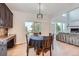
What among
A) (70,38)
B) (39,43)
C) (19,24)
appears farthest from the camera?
(19,24)

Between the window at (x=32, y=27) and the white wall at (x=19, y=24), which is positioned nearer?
the white wall at (x=19, y=24)

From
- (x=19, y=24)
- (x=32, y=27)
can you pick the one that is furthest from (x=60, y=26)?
(x=19, y=24)

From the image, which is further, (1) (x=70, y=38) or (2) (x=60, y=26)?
(2) (x=60, y=26)

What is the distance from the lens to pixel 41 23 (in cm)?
921

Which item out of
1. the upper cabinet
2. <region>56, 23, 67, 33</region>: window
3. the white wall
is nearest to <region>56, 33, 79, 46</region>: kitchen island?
the white wall

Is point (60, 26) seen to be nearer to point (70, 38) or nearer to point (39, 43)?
point (70, 38)

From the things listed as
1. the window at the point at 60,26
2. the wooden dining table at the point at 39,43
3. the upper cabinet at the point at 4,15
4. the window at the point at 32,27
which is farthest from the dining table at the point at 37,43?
the window at the point at 60,26

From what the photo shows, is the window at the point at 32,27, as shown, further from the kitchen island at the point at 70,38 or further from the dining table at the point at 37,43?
the dining table at the point at 37,43

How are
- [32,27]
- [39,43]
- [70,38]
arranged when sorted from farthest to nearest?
[32,27] < [70,38] < [39,43]

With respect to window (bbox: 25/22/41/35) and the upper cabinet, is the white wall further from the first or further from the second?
the upper cabinet

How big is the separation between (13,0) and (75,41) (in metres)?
6.64

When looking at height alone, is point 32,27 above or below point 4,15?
below

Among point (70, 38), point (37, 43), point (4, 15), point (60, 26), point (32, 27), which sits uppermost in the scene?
point (4, 15)

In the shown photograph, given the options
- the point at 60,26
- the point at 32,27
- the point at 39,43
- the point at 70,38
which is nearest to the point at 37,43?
the point at 39,43
